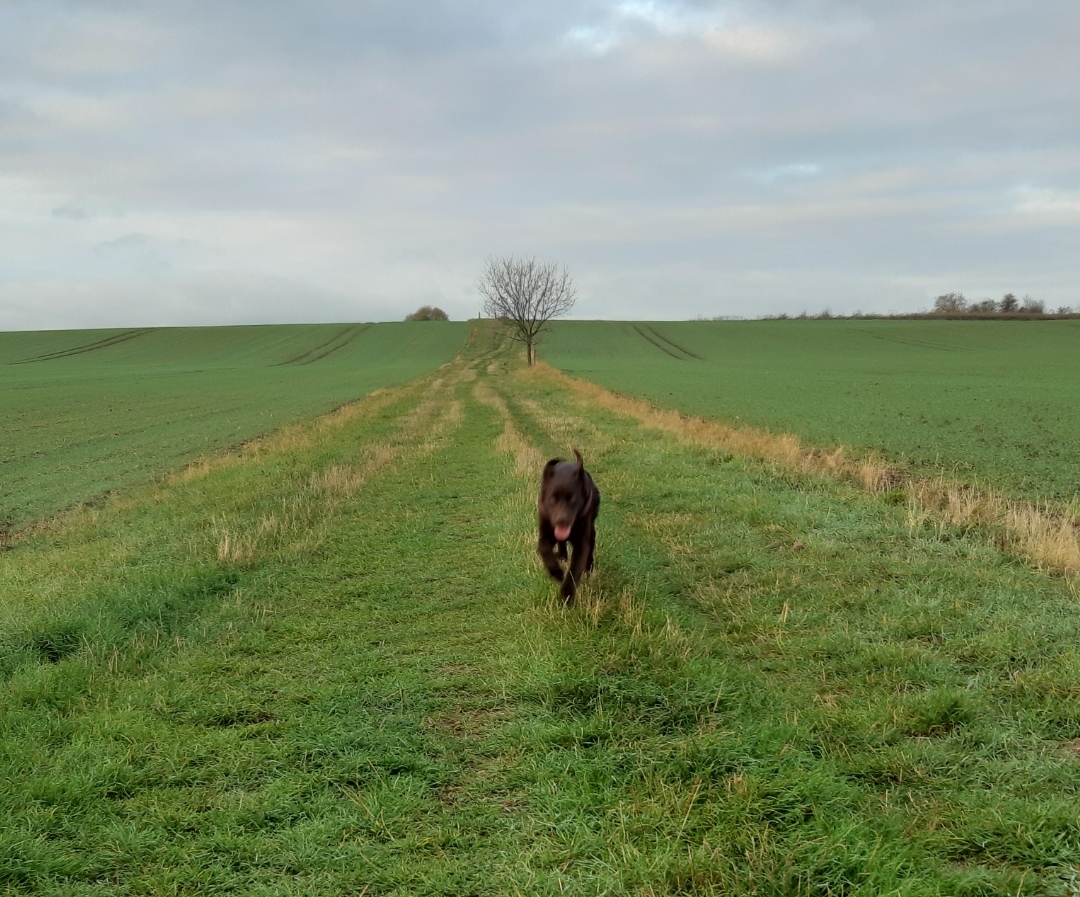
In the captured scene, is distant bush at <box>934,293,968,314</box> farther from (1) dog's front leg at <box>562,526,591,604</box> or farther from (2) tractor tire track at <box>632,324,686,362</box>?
(1) dog's front leg at <box>562,526,591,604</box>

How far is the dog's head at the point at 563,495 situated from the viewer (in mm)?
6027

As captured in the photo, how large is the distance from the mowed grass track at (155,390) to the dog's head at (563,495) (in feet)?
35.7

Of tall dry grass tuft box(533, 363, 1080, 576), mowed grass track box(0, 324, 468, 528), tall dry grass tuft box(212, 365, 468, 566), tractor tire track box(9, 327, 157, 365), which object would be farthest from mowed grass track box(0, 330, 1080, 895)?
tractor tire track box(9, 327, 157, 365)

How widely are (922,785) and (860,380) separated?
148 ft

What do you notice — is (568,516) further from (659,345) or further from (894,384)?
(659,345)

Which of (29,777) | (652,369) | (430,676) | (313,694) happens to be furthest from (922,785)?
(652,369)

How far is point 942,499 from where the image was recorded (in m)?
Answer: 10.7

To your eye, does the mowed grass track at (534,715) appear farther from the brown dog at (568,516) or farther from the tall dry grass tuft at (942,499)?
the tall dry grass tuft at (942,499)

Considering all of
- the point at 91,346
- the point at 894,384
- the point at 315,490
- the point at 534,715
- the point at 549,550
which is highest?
the point at 91,346

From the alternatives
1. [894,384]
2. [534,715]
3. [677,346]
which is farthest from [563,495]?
[677,346]

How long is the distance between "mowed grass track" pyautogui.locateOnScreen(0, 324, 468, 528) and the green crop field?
57.1 feet

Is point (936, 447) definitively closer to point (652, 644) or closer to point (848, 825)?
point (652, 644)

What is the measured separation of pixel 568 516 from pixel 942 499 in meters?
7.47

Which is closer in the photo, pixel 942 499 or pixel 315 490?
pixel 942 499
